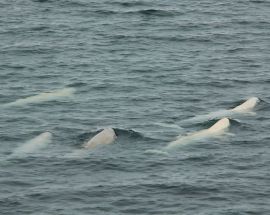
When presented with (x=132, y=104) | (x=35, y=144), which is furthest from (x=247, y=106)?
(x=35, y=144)

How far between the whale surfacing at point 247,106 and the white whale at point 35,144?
467 inches

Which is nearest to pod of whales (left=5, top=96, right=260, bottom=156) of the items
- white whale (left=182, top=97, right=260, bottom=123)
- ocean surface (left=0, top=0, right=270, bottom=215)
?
ocean surface (left=0, top=0, right=270, bottom=215)

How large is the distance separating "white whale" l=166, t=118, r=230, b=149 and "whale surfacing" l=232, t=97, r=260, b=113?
2.63 meters

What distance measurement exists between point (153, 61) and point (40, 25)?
12.2m

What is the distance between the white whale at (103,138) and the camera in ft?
152

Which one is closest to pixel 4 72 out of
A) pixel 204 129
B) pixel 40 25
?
pixel 40 25

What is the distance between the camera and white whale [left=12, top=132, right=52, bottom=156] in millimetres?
45594

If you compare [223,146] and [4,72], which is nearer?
[223,146]

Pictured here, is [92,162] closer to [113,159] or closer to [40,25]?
[113,159]

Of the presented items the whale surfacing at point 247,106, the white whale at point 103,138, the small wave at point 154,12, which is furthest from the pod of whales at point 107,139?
the small wave at point 154,12

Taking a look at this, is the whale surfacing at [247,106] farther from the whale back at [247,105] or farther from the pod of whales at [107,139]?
the pod of whales at [107,139]

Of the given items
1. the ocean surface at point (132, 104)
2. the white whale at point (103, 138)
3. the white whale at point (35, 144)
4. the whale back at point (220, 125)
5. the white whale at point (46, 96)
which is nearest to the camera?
the ocean surface at point (132, 104)

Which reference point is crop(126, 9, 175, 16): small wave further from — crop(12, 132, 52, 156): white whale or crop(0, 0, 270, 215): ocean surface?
crop(12, 132, 52, 156): white whale

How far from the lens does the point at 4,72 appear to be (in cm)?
5872
